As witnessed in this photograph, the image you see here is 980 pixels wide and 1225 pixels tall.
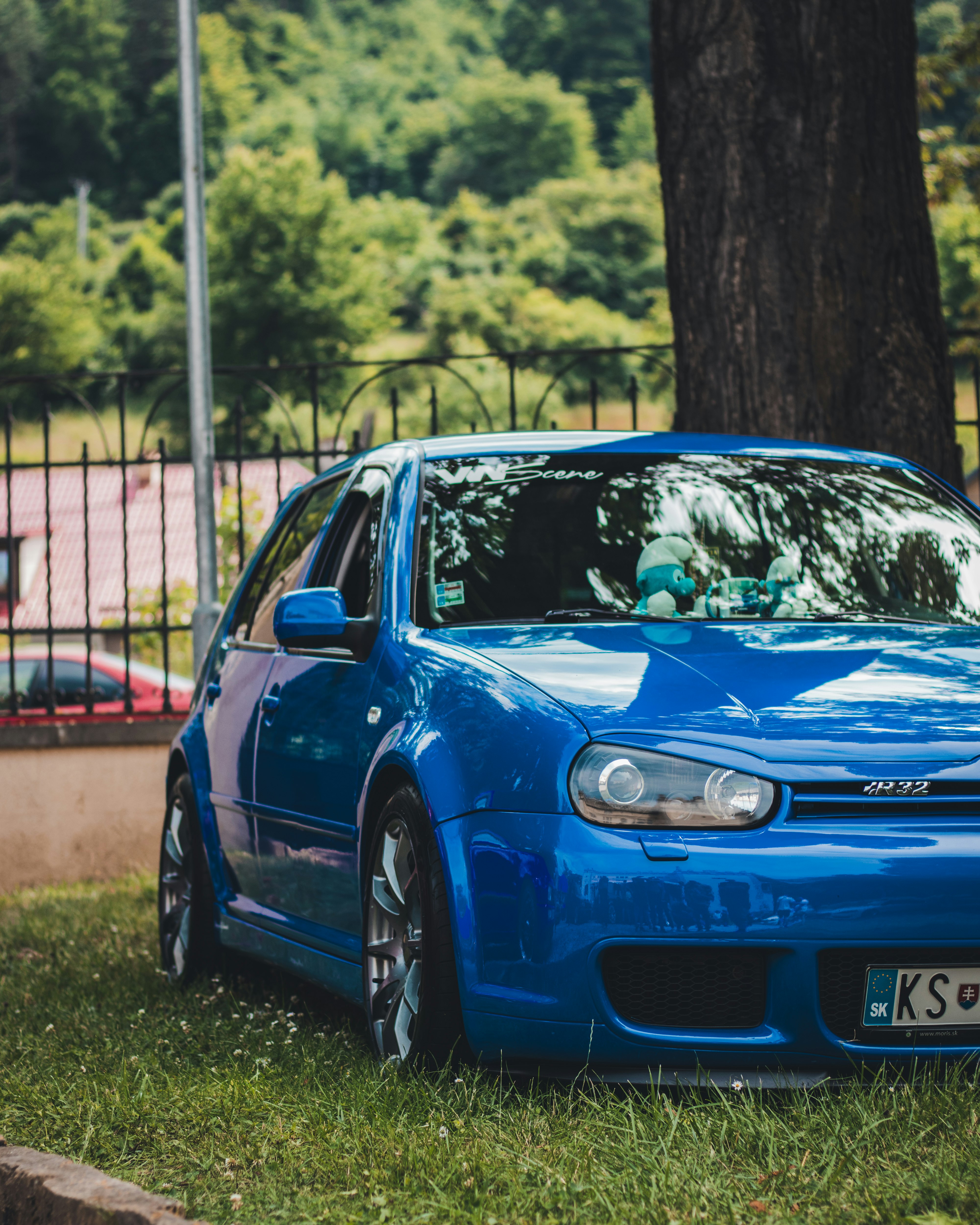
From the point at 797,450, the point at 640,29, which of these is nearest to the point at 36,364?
the point at 640,29

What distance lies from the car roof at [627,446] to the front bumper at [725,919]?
1.51 m

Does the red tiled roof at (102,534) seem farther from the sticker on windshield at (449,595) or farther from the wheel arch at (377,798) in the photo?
the wheel arch at (377,798)

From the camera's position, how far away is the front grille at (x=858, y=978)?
308 centimetres

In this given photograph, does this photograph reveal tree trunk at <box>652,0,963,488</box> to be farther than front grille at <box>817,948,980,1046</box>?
Yes

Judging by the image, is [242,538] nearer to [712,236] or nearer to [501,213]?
[712,236]

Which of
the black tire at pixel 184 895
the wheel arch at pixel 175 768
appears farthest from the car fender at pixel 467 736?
the wheel arch at pixel 175 768

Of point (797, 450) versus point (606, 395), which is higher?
point (606, 395)

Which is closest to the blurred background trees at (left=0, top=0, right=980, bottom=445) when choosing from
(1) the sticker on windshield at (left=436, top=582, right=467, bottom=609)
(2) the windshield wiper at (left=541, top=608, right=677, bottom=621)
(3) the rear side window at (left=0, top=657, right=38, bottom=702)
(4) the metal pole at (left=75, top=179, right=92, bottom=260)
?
(4) the metal pole at (left=75, top=179, right=92, bottom=260)

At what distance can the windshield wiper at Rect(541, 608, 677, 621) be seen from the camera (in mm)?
3893

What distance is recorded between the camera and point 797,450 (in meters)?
4.68

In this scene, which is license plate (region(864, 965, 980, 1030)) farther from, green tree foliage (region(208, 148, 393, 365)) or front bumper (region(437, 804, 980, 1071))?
green tree foliage (region(208, 148, 393, 365))

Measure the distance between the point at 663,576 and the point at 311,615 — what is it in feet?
3.00

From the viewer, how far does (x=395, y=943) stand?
143 inches

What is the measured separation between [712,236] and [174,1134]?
4519 mm
